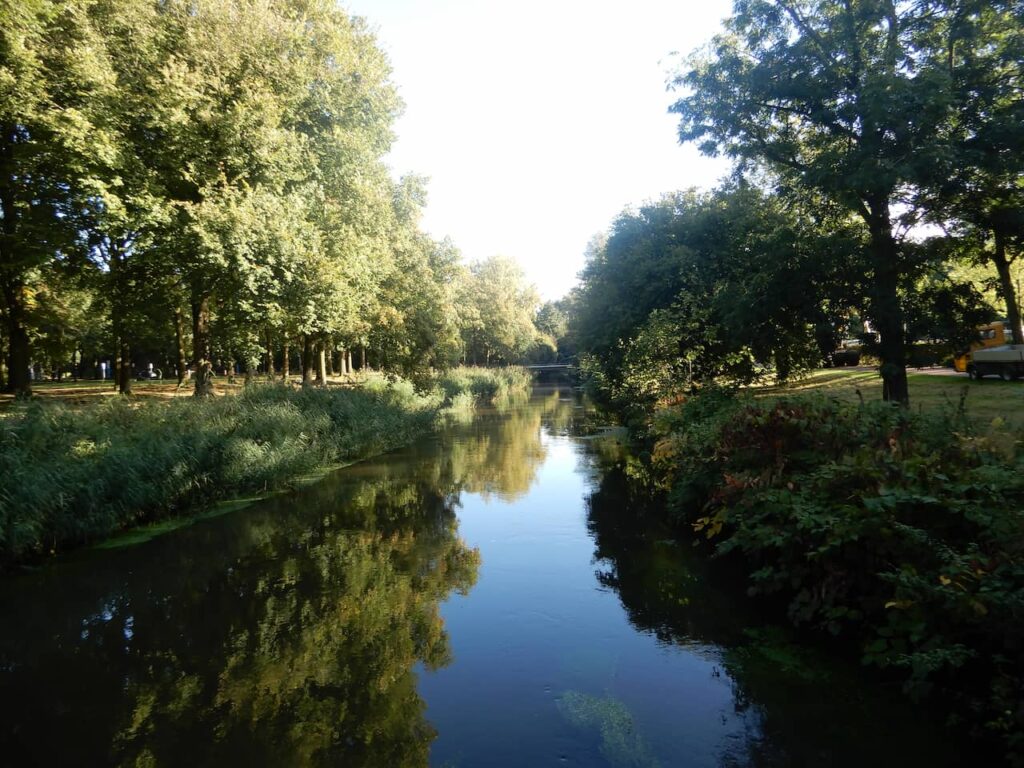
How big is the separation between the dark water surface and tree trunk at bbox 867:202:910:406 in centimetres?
636

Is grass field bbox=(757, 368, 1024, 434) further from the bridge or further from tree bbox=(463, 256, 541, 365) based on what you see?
the bridge

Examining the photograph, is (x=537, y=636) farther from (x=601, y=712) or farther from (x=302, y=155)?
(x=302, y=155)

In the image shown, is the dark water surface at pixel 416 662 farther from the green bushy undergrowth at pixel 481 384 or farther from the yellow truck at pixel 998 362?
the green bushy undergrowth at pixel 481 384

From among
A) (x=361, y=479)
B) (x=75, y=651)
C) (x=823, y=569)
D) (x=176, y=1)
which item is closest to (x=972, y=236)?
(x=823, y=569)

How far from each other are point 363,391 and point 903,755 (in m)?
22.1

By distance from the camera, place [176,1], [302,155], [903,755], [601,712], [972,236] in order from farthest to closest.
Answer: [302,155] → [176,1] → [972,236] → [601,712] → [903,755]

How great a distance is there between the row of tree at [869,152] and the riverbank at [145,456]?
38.7ft

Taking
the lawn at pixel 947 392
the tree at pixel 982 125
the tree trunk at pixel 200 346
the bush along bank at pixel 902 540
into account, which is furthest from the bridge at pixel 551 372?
the bush along bank at pixel 902 540

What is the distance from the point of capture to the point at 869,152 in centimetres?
1144

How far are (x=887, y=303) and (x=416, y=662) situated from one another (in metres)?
11.5

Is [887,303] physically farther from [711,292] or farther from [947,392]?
[711,292]

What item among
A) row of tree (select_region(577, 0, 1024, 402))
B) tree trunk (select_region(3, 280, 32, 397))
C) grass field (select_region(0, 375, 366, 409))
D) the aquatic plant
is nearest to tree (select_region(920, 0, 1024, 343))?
row of tree (select_region(577, 0, 1024, 402))

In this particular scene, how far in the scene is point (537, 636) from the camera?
6691mm

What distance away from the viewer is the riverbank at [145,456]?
909 centimetres
